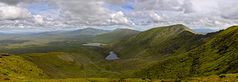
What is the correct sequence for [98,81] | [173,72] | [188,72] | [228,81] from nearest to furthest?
[228,81]
[98,81]
[188,72]
[173,72]

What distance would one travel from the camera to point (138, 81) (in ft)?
243

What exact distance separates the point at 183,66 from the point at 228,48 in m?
29.1

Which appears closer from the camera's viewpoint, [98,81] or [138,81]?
[138,81]

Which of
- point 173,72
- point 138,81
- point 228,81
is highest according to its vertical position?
point 228,81

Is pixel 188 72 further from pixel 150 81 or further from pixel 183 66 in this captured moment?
pixel 150 81

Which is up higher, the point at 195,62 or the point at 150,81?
the point at 150,81

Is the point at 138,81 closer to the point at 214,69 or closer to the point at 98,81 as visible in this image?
the point at 98,81

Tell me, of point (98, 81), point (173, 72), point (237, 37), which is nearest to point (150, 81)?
point (98, 81)

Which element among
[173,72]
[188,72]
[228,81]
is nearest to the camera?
[228,81]

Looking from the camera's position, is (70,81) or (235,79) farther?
(70,81)

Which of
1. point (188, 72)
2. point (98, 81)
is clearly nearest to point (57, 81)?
point (98, 81)

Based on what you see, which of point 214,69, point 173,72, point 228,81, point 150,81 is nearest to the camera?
point 228,81

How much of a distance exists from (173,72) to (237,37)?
149 feet

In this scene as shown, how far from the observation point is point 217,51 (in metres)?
195
